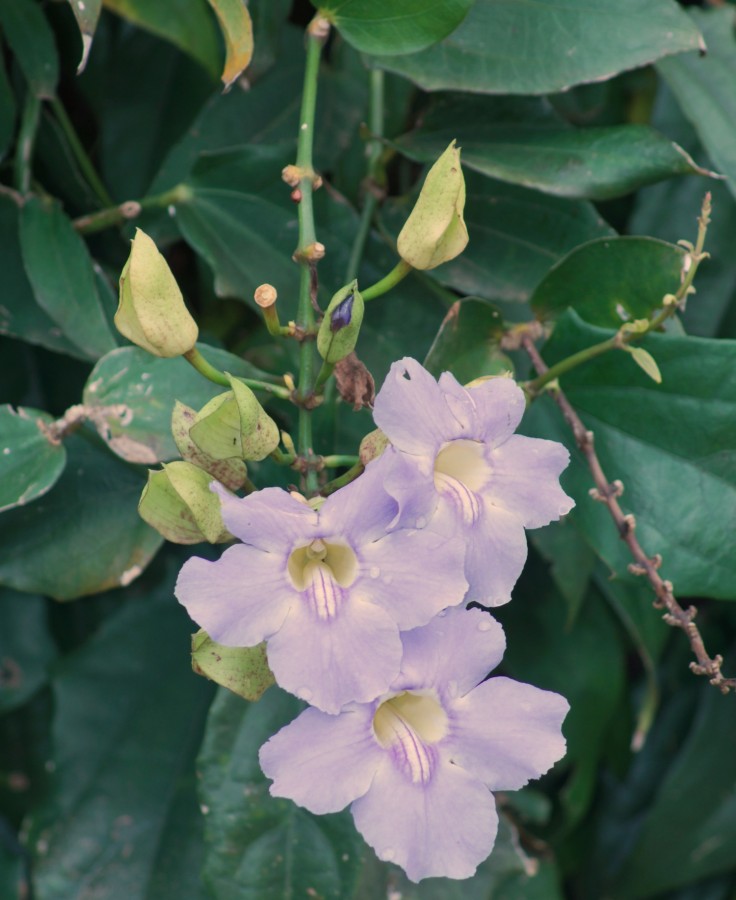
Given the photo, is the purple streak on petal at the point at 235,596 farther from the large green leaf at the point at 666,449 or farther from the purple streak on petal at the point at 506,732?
the large green leaf at the point at 666,449

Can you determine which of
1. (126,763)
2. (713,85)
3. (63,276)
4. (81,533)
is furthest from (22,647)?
(713,85)

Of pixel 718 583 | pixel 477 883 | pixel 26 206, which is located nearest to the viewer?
pixel 718 583

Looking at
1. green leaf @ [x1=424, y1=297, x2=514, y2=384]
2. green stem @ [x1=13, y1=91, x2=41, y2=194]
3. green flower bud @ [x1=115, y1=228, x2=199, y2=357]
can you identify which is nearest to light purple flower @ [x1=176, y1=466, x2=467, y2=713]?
green flower bud @ [x1=115, y1=228, x2=199, y2=357]

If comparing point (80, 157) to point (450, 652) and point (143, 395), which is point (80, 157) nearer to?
point (143, 395)

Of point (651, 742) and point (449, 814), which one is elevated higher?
point (449, 814)

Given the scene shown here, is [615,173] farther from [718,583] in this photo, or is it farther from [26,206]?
[26,206]

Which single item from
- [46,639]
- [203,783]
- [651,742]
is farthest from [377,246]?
[651,742]
